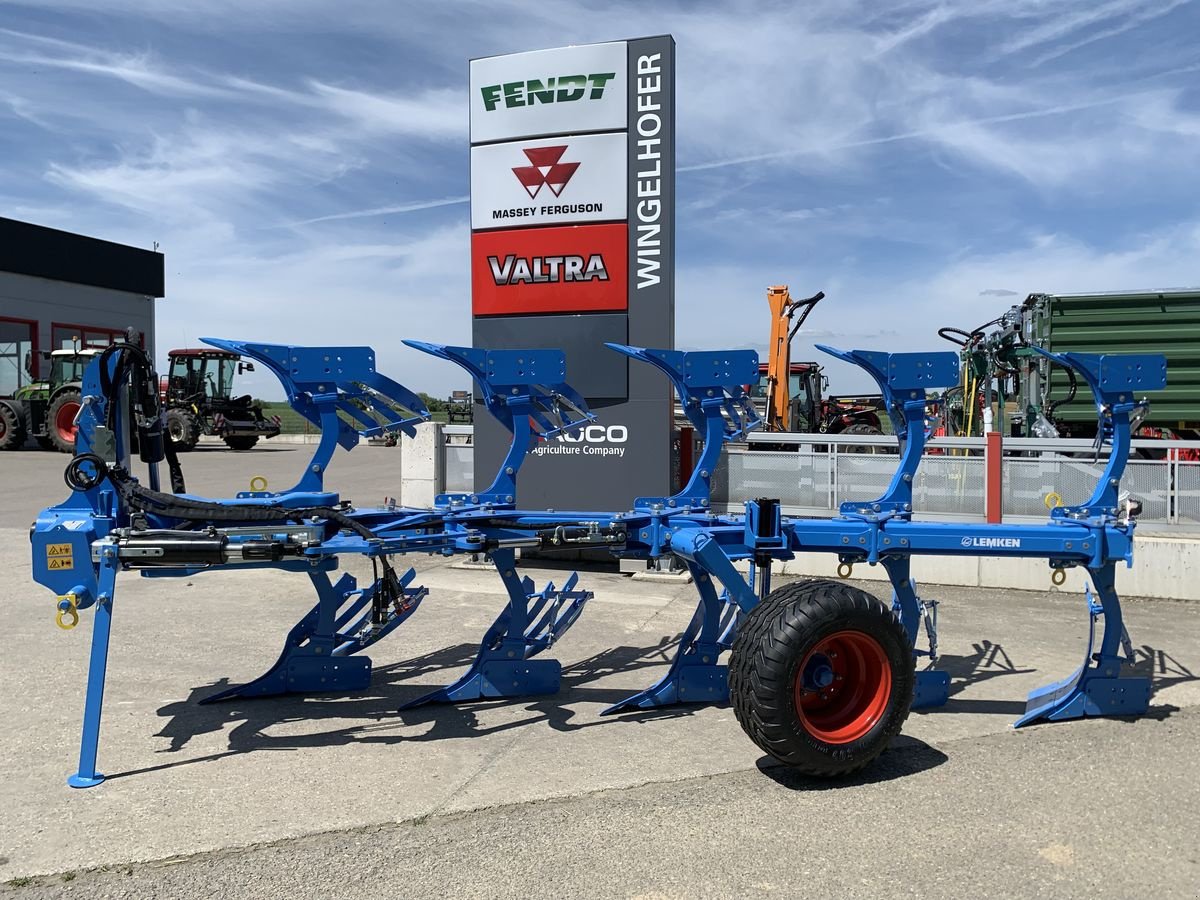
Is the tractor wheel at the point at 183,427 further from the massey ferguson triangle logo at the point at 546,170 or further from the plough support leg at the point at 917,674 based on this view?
the plough support leg at the point at 917,674

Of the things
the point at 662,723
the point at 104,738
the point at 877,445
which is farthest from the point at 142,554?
the point at 877,445

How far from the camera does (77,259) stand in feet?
107

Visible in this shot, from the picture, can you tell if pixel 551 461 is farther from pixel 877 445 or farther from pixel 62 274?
pixel 62 274

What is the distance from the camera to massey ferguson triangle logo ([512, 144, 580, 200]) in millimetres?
9750

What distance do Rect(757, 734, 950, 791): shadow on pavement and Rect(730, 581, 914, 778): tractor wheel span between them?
9 cm

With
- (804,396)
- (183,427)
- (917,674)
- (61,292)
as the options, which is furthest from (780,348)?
(61,292)

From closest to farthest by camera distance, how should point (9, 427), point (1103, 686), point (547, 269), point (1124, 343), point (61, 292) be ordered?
point (1103, 686), point (547, 269), point (1124, 343), point (9, 427), point (61, 292)

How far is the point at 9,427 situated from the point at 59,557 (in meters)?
21.8

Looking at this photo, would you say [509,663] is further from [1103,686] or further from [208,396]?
[208,396]

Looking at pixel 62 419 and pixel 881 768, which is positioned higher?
pixel 62 419

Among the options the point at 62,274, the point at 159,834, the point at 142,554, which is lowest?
the point at 159,834

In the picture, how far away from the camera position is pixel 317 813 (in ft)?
13.2

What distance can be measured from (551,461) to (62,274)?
92.9 ft

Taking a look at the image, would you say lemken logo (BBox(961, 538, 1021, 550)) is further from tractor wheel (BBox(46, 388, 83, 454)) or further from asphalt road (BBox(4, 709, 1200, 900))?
tractor wheel (BBox(46, 388, 83, 454))
